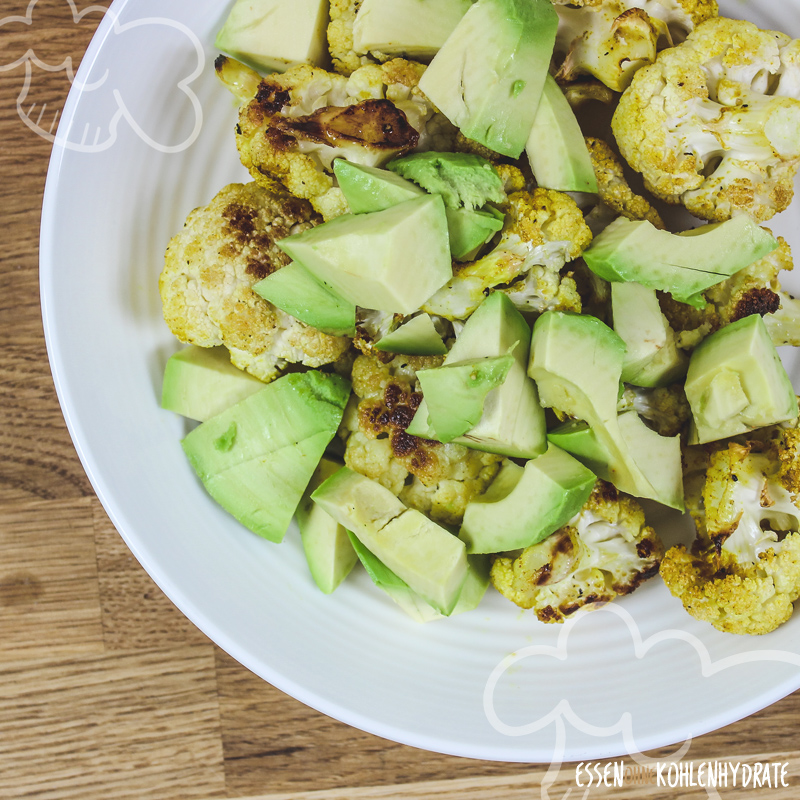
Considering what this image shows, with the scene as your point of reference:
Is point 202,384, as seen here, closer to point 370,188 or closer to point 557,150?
point 370,188

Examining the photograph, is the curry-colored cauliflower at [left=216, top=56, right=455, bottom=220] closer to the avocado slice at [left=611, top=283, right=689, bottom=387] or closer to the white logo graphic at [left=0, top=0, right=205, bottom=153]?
the white logo graphic at [left=0, top=0, right=205, bottom=153]

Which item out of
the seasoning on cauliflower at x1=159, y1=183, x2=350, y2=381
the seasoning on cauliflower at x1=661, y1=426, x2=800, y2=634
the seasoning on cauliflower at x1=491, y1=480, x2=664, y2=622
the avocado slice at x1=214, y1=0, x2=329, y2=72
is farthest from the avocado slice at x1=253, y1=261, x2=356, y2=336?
the seasoning on cauliflower at x1=661, y1=426, x2=800, y2=634

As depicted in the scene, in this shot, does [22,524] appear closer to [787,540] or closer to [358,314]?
[358,314]

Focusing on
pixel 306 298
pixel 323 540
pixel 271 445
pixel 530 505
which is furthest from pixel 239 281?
pixel 530 505

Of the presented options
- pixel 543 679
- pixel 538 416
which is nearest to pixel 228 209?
pixel 538 416

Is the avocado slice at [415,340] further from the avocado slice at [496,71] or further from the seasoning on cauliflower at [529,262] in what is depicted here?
the avocado slice at [496,71]

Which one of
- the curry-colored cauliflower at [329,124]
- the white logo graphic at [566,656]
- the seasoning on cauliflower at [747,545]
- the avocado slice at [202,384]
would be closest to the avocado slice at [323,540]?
the avocado slice at [202,384]
